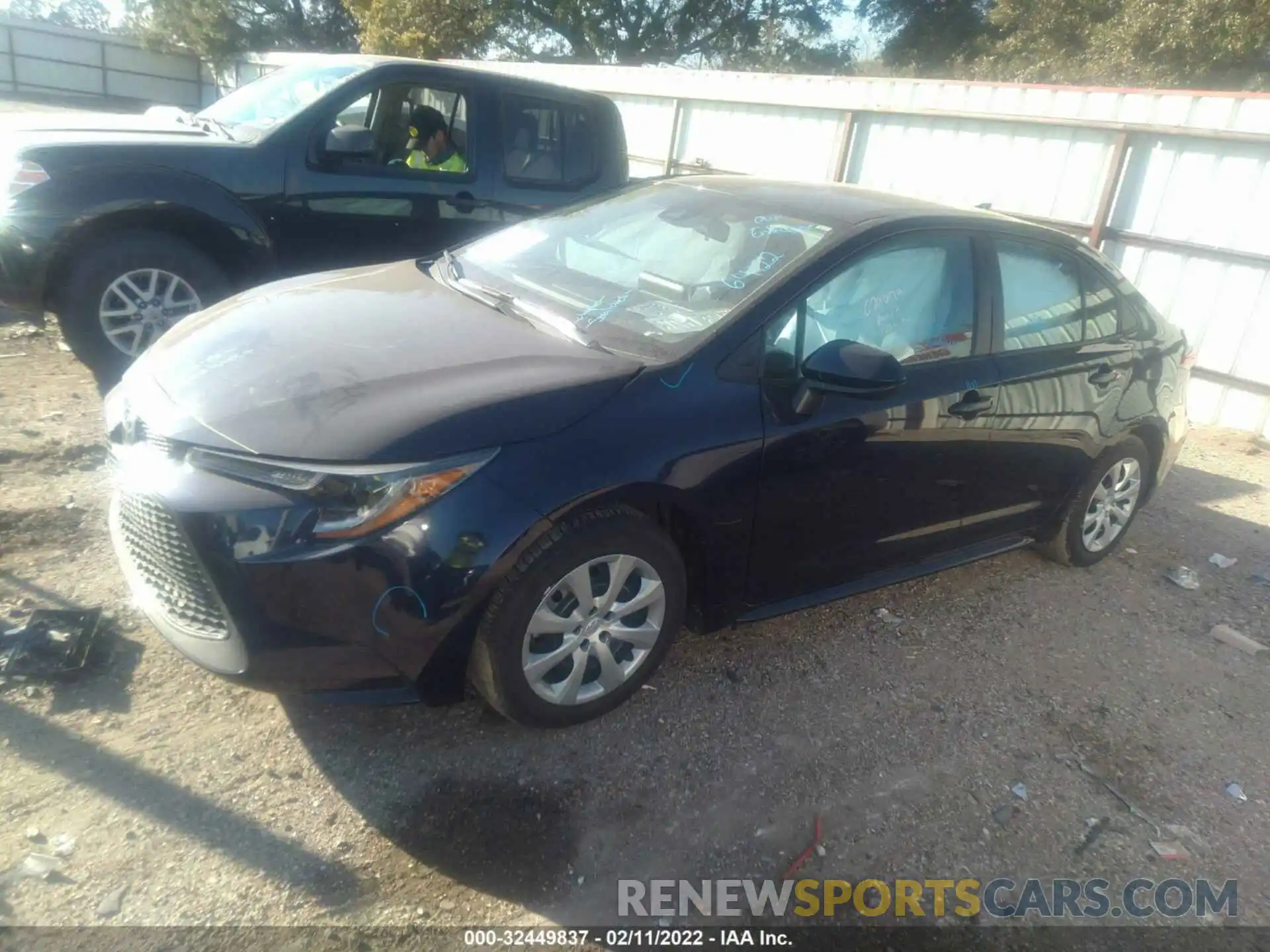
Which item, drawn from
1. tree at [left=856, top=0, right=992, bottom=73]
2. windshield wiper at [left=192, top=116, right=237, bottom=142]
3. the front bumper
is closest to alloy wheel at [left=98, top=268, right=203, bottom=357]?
windshield wiper at [left=192, top=116, right=237, bottom=142]

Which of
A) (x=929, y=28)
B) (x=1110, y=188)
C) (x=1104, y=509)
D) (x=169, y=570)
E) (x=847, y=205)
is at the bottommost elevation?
(x=1104, y=509)

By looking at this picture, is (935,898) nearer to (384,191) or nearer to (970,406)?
(970,406)

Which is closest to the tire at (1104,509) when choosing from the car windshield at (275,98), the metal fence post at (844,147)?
the car windshield at (275,98)

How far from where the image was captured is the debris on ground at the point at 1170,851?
279cm

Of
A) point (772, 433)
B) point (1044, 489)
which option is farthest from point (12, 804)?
point (1044, 489)

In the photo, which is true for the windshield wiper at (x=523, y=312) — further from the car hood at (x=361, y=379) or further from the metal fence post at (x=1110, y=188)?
the metal fence post at (x=1110, y=188)

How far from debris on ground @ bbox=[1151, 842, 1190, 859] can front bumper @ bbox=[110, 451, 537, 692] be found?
2.23 metres

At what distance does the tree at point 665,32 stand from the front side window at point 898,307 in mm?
21215

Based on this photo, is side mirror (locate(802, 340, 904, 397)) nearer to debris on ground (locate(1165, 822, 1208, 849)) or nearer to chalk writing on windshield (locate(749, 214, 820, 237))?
chalk writing on windshield (locate(749, 214, 820, 237))

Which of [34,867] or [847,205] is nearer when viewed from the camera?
[34,867]

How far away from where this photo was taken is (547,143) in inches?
238

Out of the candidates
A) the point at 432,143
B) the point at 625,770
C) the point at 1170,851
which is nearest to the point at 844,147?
the point at 432,143

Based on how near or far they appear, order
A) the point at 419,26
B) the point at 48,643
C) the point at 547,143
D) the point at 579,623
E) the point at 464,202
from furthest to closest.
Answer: the point at 419,26, the point at 547,143, the point at 464,202, the point at 48,643, the point at 579,623

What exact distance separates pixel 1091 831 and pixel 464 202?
4.74 m
